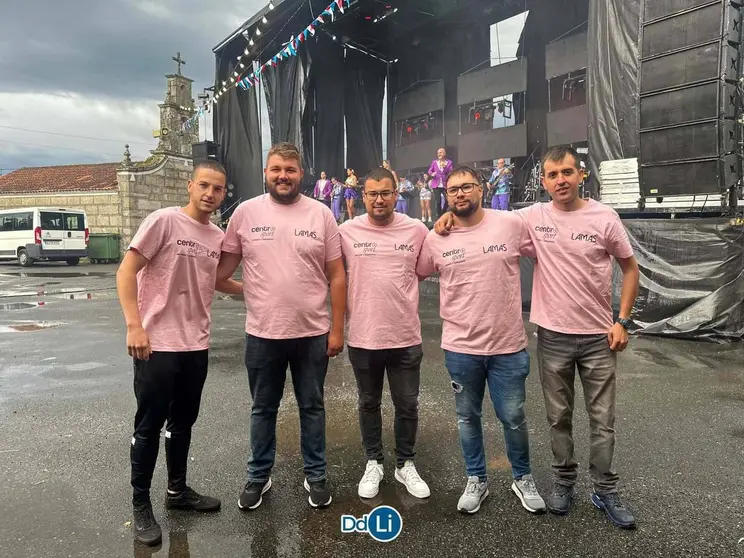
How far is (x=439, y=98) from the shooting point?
641 inches

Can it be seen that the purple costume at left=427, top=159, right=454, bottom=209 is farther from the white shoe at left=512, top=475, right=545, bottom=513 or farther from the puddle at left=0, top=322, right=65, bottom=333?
the white shoe at left=512, top=475, right=545, bottom=513

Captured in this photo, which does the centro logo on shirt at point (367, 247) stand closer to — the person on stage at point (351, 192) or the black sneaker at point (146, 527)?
the black sneaker at point (146, 527)

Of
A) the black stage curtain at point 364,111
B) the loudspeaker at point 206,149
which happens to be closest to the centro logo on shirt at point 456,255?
the black stage curtain at point 364,111

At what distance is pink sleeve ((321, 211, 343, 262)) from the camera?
105 inches

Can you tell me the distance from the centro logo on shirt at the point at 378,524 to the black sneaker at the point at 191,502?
2.17 feet

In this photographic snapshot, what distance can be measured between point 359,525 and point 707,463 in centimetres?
219

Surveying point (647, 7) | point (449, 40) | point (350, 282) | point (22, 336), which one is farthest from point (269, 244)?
point (449, 40)

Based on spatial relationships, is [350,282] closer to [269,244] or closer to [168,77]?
[269,244]

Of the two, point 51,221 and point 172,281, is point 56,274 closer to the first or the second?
point 51,221

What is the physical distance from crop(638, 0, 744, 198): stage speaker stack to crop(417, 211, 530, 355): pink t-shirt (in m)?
5.07

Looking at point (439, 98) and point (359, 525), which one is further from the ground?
point (439, 98)

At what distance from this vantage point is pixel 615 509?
2.40m

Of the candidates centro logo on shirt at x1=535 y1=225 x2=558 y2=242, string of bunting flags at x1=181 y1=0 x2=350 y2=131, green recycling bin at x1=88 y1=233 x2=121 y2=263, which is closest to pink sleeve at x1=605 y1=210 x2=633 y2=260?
centro logo on shirt at x1=535 y1=225 x2=558 y2=242

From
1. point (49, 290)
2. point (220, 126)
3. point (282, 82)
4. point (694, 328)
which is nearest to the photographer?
point (694, 328)
